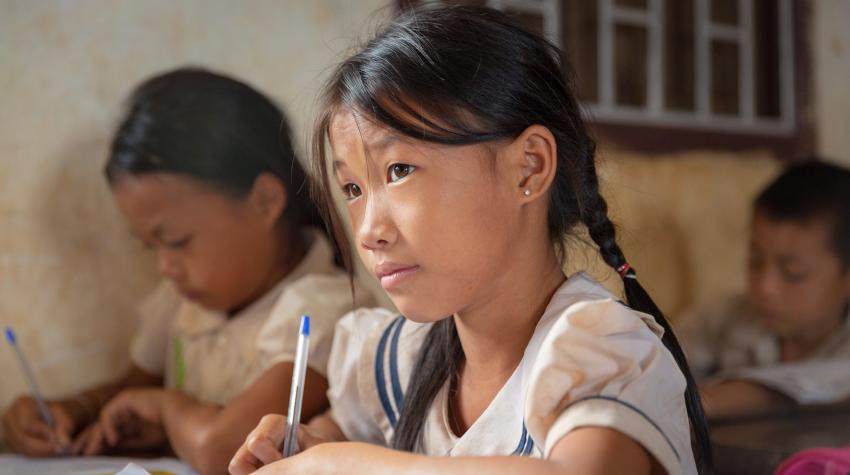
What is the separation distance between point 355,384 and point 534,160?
0.96 ft

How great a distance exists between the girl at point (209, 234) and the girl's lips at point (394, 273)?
0.32 meters

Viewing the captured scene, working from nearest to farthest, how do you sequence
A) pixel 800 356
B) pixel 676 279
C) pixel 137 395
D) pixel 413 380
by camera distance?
pixel 413 380 → pixel 137 395 → pixel 800 356 → pixel 676 279

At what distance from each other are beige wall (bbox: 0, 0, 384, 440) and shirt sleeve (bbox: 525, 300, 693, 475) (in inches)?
20.9

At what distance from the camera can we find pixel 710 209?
176 cm

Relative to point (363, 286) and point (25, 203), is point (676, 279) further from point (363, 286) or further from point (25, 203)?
point (25, 203)

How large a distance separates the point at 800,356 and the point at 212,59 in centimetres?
103

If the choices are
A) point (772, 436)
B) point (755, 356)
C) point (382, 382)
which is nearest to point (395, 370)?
point (382, 382)

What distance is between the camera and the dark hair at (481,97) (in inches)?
24.8

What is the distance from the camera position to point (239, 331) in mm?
1047

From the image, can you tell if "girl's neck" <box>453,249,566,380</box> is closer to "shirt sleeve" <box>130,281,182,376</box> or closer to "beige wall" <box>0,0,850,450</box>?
"beige wall" <box>0,0,850,450</box>

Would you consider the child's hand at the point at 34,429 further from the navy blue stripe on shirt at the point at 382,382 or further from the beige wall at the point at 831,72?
the beige wall at the point at 831,72

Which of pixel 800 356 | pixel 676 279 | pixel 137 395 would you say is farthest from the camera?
pixel 676 279

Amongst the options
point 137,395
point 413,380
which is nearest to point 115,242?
point 137,395

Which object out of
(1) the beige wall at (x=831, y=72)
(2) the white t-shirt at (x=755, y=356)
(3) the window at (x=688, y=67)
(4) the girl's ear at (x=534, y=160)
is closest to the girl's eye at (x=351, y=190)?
(4) the girl's ear at (x=534, y=160)
